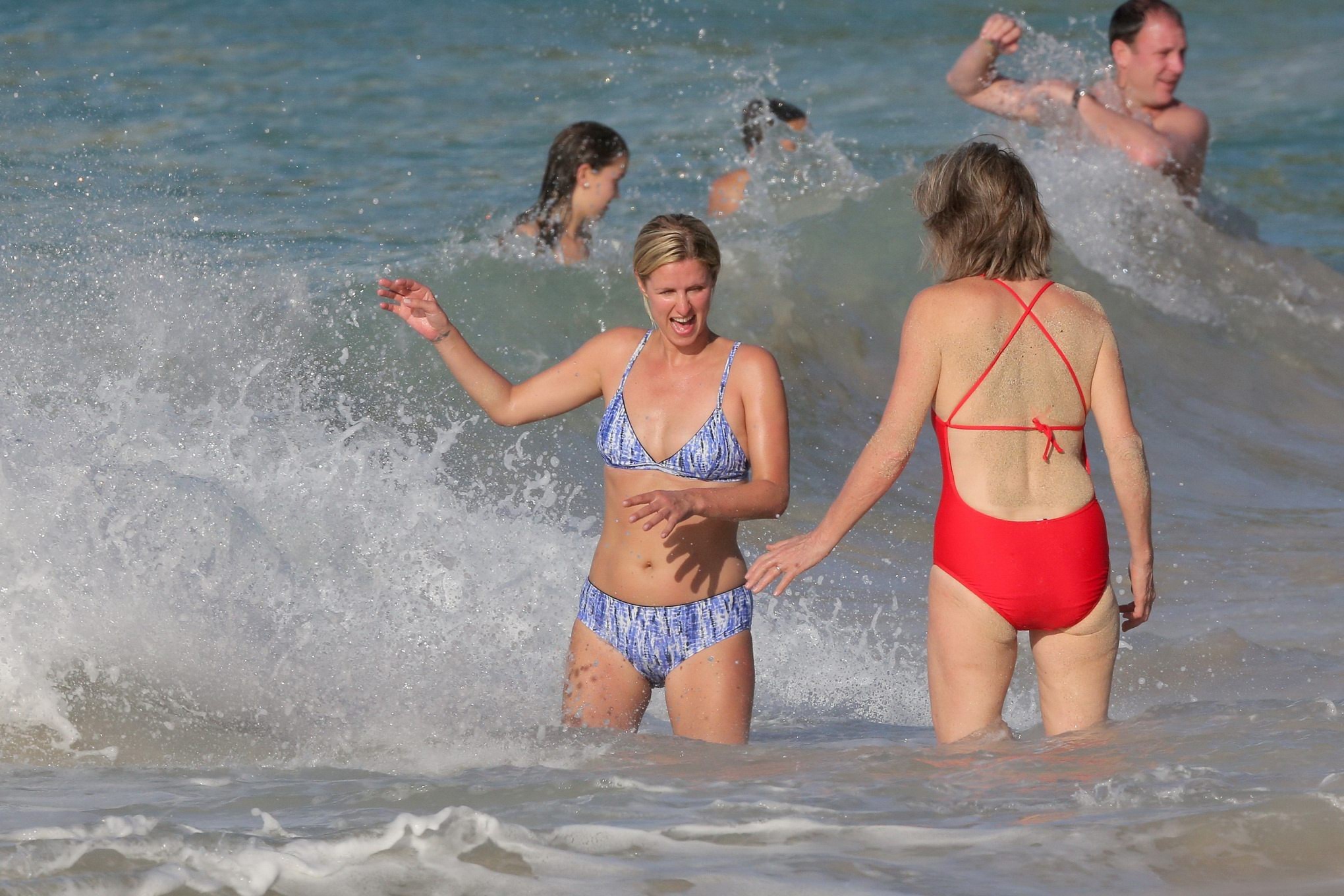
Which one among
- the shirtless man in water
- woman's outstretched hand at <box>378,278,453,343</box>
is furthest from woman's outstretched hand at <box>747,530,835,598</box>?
the shirtless man in water

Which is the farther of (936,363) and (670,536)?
(670,536)

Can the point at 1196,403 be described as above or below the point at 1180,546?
above

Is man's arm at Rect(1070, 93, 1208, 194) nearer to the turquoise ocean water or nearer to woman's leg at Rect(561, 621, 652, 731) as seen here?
the turquoise ocean water

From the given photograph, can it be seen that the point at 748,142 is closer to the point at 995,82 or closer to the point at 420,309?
the point at 995,82

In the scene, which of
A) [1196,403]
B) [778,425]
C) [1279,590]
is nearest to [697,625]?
[778,425]

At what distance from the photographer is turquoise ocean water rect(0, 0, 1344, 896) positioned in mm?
3482

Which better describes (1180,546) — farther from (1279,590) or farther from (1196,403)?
(1196,403)

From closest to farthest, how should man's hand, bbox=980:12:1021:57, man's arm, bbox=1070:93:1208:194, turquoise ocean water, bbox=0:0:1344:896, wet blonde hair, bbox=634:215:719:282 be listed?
turquoise ocean water, bbox=0:0:1344:896, wet blonde hair, bbox=634:215:719:282, man's hand, bbox=980:12:1021:57, man's arm, bbox=1070:93:1208:194

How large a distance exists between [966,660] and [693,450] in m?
0.94

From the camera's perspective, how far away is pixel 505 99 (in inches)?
671

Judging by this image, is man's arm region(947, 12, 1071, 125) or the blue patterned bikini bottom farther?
man's arm region(947, 12, 1071, 125)

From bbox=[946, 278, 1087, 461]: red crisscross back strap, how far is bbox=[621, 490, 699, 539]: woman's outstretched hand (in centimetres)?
68

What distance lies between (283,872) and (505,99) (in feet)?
47.7

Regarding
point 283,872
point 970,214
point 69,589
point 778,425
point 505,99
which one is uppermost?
point 505,99
